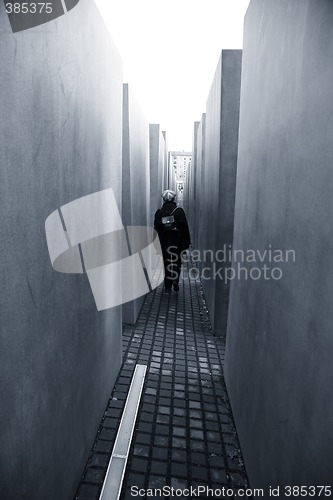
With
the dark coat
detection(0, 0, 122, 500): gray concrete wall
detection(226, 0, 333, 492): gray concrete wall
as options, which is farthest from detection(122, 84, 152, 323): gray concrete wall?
detection(226, 0, 333, 492): gray concrete wall

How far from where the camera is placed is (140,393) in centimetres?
382

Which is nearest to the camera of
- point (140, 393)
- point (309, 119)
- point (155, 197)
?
point (309, 119)

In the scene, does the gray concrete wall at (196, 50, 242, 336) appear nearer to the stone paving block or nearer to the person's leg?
the stone paving block

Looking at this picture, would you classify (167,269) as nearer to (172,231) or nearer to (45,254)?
(172,231)

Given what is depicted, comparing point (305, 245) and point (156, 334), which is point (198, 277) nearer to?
point (156, 334)

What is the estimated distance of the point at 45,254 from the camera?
1.83 meters

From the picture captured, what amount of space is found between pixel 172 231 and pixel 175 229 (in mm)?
83

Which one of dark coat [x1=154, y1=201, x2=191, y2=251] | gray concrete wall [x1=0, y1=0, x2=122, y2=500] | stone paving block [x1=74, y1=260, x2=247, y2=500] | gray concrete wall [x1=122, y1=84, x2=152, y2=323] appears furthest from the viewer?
dark coat [x1=154, y1=201, x2=191, y2=251]

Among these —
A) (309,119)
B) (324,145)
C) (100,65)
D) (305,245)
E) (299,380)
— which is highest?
(100,65)

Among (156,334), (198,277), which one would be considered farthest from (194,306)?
(198,277)

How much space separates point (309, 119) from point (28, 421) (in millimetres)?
1939

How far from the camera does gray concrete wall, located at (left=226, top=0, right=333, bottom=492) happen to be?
149 centimetres

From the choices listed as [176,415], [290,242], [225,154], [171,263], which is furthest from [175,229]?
[290,242]

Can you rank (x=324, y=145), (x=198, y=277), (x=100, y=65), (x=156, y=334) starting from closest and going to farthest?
(x=324, y=145) → (x=100, y=65) → (x=156, y=334) → (x=198, y=277)
